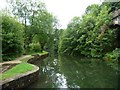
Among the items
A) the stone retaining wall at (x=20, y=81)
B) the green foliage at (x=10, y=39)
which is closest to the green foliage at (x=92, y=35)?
the green foliage at (x=10, y=39)

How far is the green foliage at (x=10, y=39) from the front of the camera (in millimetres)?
23047

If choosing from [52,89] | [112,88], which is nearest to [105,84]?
[112,88]

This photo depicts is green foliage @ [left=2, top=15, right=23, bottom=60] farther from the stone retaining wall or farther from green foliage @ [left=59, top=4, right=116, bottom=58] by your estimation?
green foliage @ [left=59, top=4, right=116, bottom=58]

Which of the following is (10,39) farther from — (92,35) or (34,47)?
(34,47)

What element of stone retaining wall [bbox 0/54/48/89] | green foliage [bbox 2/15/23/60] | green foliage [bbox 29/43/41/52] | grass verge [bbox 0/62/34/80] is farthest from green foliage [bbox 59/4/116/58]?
stone retaining wall [bbox 0/54/48/89]

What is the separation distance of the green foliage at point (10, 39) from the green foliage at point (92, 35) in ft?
40.5

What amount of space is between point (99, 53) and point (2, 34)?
1748 cm

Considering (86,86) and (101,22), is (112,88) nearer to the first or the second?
(86,86)

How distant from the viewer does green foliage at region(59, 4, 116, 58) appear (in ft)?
106

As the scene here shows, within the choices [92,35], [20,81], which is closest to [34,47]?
[92,35]

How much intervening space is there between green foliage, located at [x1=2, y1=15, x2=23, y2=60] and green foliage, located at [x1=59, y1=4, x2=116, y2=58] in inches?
486

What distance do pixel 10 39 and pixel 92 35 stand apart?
17821 mm

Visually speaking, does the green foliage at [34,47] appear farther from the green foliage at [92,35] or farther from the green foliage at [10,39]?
the green foliage at [10,39]

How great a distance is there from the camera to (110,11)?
30531 millimetres
